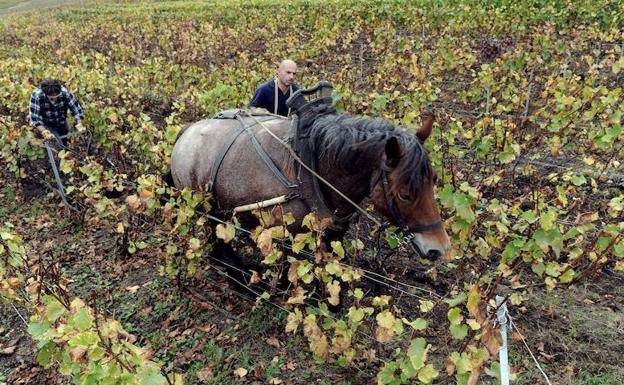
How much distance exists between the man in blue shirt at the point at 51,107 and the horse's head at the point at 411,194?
492cm

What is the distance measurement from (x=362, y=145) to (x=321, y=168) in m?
0.42

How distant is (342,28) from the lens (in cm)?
1538

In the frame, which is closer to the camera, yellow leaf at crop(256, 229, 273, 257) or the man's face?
yellow leaf at crop(256, 229, 273, 257)

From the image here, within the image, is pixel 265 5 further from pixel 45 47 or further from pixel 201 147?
pixel 201 147

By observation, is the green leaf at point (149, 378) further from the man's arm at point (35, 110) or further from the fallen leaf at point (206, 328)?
the man's arm at point (35, 110)

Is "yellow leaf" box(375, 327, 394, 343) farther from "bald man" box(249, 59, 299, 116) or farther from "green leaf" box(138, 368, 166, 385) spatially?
"bald man" box(249, 59, 299, 116)

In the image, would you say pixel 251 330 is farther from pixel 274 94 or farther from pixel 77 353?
pixel 274 94

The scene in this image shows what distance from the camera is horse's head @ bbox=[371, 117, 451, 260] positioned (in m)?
2.86

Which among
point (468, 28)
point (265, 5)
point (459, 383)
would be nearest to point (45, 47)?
point (265, 5)

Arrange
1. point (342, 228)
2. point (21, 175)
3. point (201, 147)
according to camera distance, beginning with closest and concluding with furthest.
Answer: point (342, 228)
point (201, 147)
point (21, 175)

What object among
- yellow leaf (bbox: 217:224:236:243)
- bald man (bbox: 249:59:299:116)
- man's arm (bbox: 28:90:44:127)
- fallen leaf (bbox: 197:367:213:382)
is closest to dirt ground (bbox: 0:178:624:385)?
fallen leaf (bbox: 197:367:213:382)

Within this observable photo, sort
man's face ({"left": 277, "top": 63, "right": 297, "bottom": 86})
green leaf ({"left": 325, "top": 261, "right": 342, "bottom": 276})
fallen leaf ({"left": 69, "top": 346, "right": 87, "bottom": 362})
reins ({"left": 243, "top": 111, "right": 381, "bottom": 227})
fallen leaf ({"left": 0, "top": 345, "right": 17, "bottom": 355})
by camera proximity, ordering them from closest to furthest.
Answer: fallen leaf ({"left": 69, "top": 346, "right": 87, "bottom": 362}) < green leaf ({"left": 325, "top": 261, "right": 342, "bottom": 276}) < reins ({"left": 243, "top": 111, "right": 381, "bottom": 227}) < fallen leaf ({"left": 0, "top": 345, "right": 17, "bottom": 355}) < man's face ({"left": 277, "top": 63, "right": 297, "bottom": 86})

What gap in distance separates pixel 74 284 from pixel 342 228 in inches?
130

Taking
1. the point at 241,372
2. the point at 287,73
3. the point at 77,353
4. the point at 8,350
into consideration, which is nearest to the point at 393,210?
the point at 241,372
